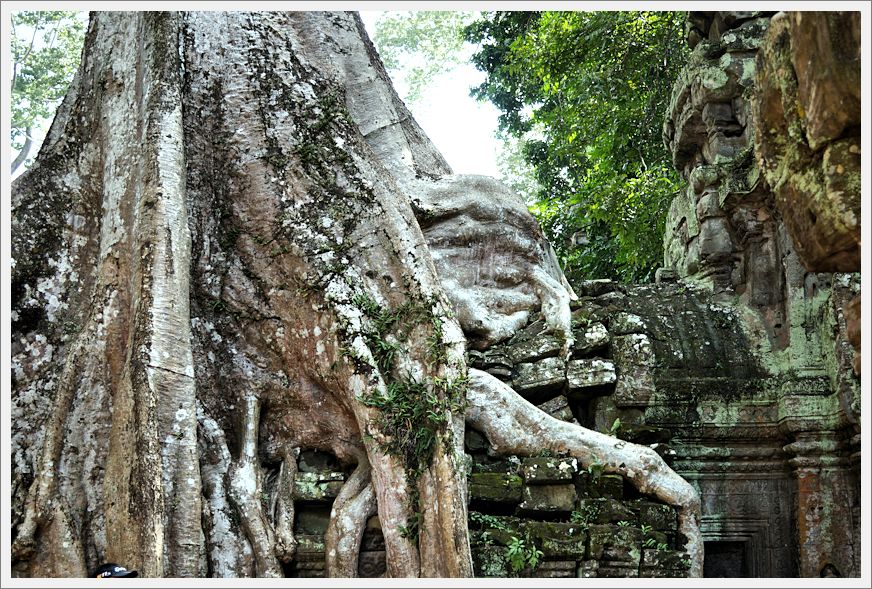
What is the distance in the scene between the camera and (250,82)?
5605 millimetres

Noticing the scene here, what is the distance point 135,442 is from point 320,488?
93 cm

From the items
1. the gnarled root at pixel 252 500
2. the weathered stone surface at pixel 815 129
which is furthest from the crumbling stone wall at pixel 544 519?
the weathered stone surface at pixel 815 129

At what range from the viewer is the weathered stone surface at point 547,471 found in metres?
4.69

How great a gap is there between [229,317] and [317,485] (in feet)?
3.35

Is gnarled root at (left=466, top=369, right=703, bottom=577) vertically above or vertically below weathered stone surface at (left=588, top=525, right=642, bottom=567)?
above

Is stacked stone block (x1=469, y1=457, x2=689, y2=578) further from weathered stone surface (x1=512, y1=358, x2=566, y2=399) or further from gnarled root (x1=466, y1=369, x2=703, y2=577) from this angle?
weathered stone surface (x1=512, y1=358, x2=566, y2=399)

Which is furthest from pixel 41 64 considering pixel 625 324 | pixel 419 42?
pixel 625 324

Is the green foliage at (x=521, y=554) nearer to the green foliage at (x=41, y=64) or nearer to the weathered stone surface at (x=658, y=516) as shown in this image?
the weathered stone surface at (x=658, y=516)

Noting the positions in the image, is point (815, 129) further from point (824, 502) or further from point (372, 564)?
point (824, 502)

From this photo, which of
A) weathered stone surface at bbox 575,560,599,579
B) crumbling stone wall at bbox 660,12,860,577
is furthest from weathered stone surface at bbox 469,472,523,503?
crumbling stone wall at bbox 660,12,860,577

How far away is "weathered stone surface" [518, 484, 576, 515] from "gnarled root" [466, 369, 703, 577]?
22 centimetres

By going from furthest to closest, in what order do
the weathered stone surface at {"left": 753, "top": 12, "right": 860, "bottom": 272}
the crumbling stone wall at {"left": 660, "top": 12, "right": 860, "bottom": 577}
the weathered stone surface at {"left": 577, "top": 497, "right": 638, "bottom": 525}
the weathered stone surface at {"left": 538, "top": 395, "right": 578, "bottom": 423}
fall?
the weathered stone surface at {"left": 538, "top": 395, "right": 578, "bottom": 423} → the weathered stone surface at {"left": 577, "top": 497, "right": 638, "bottom": 525} → the crumbling stone wall at {"left": 660, "top": 12, "right": 860, "bottom": 577} → the weathered stone surface at {"left": 753, "top": 12, "right": 860, "bottom": 272}

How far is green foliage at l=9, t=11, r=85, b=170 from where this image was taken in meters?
15.9

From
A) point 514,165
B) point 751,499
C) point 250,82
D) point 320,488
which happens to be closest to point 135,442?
point 320,488
